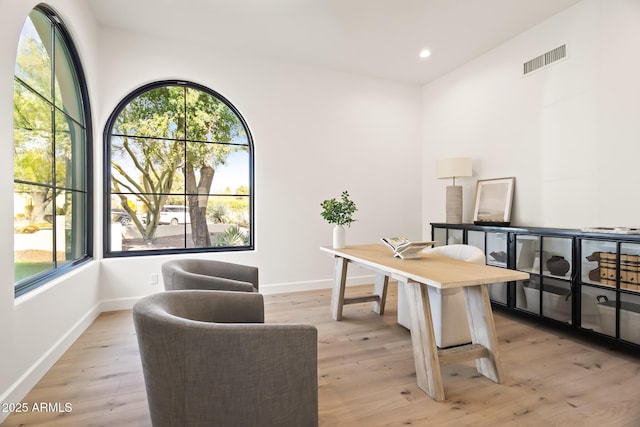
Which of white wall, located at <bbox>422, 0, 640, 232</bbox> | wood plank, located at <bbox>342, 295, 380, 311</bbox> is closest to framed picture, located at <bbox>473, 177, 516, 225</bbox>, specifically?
white wall, located at <bbox>422, 0, 640, 232</bbox>

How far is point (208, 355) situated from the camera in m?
1.17

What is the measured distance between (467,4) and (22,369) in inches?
171

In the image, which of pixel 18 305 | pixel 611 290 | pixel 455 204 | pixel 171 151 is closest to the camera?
pixel 18 305

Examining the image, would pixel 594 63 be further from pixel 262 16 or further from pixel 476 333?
pixel 262 16

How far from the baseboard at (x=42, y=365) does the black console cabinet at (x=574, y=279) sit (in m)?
3.88

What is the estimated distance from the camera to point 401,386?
2055 mm

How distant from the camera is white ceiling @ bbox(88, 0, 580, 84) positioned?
3.09m

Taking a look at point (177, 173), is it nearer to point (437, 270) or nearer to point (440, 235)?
point (437, 270)

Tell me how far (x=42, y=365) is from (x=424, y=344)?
8.05 ft

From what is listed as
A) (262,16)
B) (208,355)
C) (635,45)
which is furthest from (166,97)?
(635,45)

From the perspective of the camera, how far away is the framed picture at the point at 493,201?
3.67 meters

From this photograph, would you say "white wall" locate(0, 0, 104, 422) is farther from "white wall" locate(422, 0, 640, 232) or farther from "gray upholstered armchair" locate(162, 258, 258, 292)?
"white wall" locate(422, 0, 640, 232)

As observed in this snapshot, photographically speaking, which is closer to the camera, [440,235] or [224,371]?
[224,371]

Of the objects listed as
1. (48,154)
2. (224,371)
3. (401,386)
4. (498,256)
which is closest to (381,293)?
(498,256)
